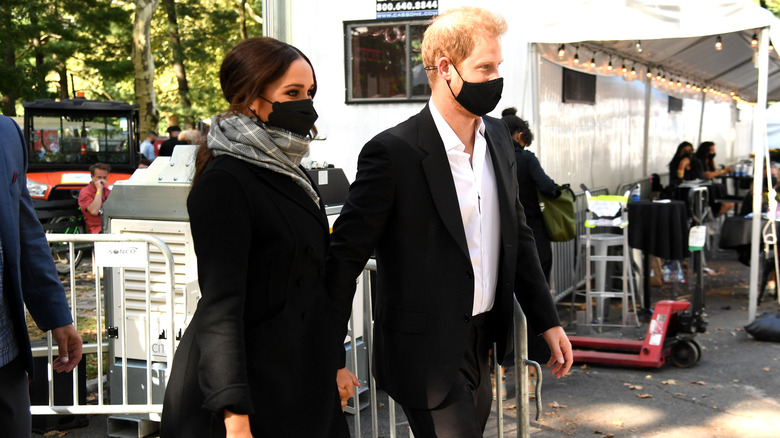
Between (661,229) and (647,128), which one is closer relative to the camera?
(661,229)

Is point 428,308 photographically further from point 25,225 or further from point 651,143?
point 651,143

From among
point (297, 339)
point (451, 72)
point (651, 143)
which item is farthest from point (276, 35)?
point (651, 143)

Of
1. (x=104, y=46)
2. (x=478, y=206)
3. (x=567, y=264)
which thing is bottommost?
(x=567, y=264)

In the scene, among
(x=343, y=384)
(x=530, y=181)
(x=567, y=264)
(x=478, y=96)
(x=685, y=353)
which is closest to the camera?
(x=343, y=384)

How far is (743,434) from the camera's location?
5641mm

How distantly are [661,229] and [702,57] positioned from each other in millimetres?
7037

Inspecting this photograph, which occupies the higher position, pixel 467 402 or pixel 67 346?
pixel 67 346

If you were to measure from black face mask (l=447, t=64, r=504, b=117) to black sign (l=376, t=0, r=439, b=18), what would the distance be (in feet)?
23.0

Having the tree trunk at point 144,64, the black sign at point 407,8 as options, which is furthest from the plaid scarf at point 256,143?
the tree trunk at point 144,64

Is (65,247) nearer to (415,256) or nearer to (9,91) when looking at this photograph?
(415,256)

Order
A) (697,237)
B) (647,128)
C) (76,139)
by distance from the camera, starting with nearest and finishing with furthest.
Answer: (697,237) → (647,128) → (76,139)

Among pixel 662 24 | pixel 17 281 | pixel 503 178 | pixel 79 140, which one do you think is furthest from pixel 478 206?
pixel 79 140

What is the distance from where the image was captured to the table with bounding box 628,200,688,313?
8859 millimetres

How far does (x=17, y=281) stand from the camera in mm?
2627
